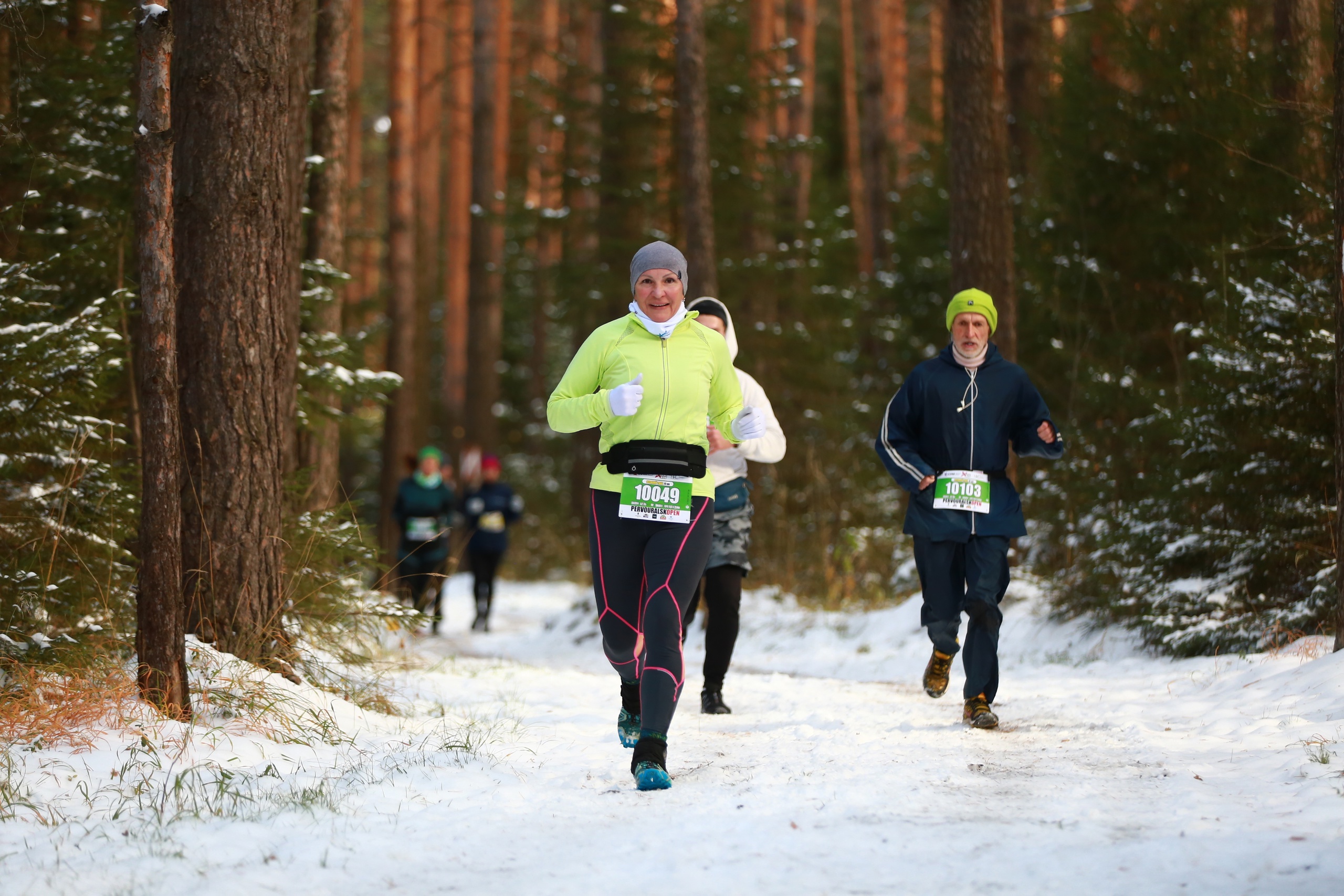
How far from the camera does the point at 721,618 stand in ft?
23.8

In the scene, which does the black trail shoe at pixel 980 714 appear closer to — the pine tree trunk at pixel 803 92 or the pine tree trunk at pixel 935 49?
the pine tree trunk at pixel 803 92

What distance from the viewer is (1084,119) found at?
14344mm

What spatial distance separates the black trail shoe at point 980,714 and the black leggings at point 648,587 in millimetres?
1915

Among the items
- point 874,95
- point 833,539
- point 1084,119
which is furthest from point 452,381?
point 1084,119

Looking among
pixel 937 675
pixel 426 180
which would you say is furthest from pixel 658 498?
pixel 426 180

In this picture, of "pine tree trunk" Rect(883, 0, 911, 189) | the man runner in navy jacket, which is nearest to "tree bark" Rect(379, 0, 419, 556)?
"pine tree trunk" Rect(883, 0, 911, 189)

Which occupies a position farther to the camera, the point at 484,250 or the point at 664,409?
the point at 484,250

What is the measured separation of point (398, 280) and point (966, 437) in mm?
15813

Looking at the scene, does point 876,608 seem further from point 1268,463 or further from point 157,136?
point 157,136

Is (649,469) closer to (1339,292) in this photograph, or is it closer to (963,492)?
(963,492)

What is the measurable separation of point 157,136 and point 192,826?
2977 mm

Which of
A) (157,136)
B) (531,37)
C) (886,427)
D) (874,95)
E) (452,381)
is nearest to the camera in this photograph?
(157,136)

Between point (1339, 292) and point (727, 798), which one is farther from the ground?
point (1339, 292)

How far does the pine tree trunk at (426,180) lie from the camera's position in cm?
2750
